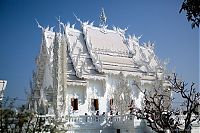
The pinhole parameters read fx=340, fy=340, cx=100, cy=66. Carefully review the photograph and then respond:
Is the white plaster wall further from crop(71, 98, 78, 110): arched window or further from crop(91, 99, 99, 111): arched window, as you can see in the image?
crop(91, 99, 99, 111): arched window

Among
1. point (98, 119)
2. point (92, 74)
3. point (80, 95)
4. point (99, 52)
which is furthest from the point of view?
point (99, 52)

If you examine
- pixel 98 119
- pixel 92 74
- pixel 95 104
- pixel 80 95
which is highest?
pixel 92 74

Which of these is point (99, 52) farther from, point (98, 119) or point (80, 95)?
point (98, 119)

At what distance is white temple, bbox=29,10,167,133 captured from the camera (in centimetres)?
1814

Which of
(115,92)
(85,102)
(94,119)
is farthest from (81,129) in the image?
(115,92)

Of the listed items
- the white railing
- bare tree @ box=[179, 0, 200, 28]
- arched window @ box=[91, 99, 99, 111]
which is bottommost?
the white railing

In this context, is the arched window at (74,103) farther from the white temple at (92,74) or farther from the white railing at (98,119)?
the white railing at (98,119)

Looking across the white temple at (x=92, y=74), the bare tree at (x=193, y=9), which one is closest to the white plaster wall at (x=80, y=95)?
the white temple at (x=92, y=74)

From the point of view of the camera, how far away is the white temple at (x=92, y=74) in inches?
714

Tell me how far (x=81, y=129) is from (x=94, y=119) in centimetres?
99

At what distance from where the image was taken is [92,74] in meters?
22.4

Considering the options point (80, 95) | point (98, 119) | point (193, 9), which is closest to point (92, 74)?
point (80, 95)

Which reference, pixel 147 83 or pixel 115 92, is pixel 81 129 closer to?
pixel 115 92

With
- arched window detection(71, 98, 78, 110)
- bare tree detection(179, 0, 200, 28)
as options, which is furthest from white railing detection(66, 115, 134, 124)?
bare tree detection(179, 0, 200, 28)
